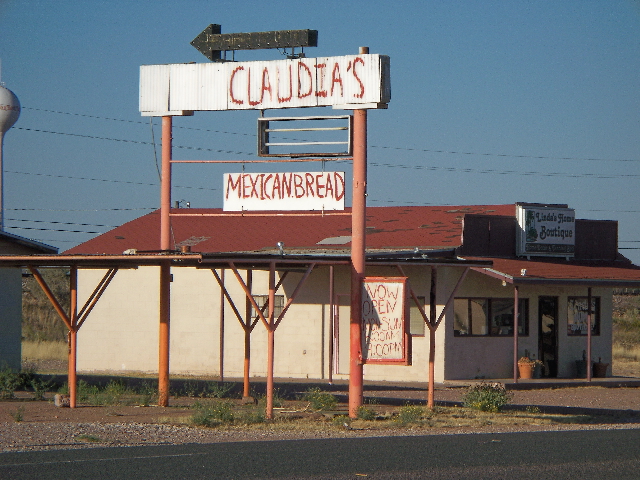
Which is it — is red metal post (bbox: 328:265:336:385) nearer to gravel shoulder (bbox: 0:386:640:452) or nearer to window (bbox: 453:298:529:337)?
window (bbox: 453:298:529:337)

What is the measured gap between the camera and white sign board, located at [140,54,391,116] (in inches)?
655

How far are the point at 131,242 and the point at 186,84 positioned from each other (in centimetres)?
1216

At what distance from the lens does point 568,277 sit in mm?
23578

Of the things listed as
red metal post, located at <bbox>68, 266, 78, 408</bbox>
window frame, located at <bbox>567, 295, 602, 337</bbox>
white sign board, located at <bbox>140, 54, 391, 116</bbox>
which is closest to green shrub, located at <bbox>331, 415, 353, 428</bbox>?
red metal post, located at <bbox>68, 266, 78, 408</bbox>

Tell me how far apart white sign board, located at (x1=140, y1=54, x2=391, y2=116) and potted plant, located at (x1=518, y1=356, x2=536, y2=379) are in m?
10.6

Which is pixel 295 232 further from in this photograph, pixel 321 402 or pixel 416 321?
pixel 321 402

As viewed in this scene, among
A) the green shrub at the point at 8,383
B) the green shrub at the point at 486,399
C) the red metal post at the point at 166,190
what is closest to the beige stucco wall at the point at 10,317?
the green shrub at the point at 8,383

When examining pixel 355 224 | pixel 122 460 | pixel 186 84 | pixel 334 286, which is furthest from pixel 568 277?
pixel 122 460

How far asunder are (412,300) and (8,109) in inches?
586

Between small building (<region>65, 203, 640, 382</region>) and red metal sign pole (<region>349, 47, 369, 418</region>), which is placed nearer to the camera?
red metal sign pole (<region>349, 47, 369, 418</region>)

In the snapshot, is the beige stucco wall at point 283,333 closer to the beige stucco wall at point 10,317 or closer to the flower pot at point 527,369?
the flower pot at point 527,369

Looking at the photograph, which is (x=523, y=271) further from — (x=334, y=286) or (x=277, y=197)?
(x=277, y=197)

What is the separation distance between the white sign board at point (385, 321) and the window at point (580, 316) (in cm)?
1137

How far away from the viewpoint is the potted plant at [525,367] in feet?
79.9
